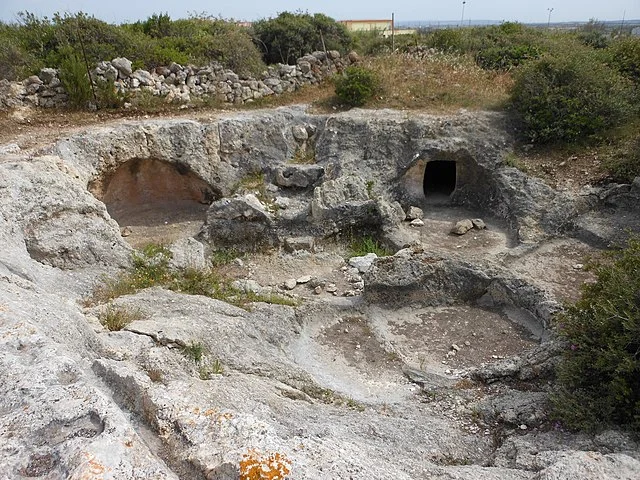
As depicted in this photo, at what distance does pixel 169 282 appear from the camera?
9.00 m

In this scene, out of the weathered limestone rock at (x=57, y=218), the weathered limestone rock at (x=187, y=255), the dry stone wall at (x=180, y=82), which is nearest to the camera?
the weathered limestone rock at (x=57, y=218)

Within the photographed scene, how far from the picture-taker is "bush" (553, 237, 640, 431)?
5.16m

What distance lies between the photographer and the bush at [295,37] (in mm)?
20156

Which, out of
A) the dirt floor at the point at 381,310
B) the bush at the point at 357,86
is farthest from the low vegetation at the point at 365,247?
the bush at the point at 357,86

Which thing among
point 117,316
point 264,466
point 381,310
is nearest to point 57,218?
point 117,316

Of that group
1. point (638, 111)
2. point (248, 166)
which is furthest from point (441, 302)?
point (638, 111)

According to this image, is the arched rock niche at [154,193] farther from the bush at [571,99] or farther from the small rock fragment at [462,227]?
the bush at [571,99]

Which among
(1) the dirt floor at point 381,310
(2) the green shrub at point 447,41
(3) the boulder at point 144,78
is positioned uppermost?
(2) the green shrub at point 447,41

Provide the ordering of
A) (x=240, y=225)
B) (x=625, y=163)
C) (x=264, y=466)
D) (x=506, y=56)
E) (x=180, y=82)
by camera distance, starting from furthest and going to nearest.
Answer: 1. (x=506, y=56)
2. (x=180, y=82)
3. (x=240, y=225)
4. (x=625, y=163)
5. (x=264, y=466)

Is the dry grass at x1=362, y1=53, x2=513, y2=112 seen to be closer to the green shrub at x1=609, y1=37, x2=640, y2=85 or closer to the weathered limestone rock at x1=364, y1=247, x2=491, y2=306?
the green shrub at x1=609, y1=37, x2=640, y2=85

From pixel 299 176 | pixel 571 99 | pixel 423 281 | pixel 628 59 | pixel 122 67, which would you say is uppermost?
pixel 122 67

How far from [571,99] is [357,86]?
612cm

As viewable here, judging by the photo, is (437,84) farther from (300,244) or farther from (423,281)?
(423,281)

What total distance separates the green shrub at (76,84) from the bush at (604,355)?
44.4 ft
